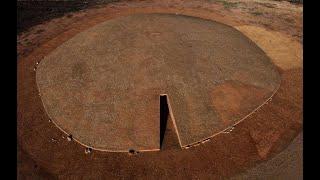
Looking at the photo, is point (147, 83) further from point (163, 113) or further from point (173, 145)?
point (173, 145)

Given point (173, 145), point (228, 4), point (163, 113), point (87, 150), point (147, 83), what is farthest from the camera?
point (228, 4)

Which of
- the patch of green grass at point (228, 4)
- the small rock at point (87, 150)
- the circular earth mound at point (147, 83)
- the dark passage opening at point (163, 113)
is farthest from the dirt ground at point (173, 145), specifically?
the patch of green grass at point (228, 4)

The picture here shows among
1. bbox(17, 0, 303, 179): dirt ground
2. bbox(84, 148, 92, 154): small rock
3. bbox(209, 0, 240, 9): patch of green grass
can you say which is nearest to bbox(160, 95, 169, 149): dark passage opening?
bbox(17, 0, 303, 179): dirt ground

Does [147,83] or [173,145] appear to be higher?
[147,83]

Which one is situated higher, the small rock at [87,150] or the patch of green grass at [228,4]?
the patch of green grass at [228,4]

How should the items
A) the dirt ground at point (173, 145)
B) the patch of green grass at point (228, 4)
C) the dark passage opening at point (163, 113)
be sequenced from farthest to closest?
the patch of green grass at point (228, 4)
the dark passage opening at point (163, 113)
the dirt ground at point (173, 145)

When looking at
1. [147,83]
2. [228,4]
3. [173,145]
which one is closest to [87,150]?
[173,145]

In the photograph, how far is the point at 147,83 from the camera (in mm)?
16625

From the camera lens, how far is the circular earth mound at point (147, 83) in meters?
15.5

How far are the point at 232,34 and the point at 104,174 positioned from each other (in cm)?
1465

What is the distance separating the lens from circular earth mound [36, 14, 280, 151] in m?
15.5

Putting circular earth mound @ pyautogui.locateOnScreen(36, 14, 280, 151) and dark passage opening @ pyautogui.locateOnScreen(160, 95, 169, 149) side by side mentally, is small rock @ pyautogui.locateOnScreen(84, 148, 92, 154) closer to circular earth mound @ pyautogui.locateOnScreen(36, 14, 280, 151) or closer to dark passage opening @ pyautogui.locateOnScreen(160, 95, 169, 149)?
circular earth mound @ pyautogui.locateOnScreen(36, 14, 280, 151)

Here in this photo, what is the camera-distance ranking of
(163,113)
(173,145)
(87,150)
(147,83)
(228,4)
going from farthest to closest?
(228,4) < (147,83) < (163,113) < (173,145) < (87,150)

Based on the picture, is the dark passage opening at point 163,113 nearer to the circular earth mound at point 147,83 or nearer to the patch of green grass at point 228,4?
the circular earth mound at point 147,83
